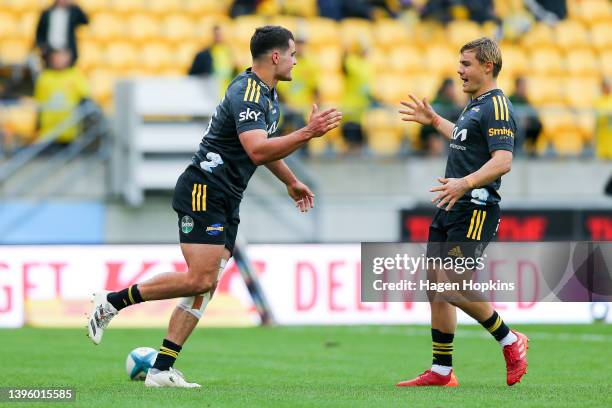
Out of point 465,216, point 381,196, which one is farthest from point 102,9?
point 465,216

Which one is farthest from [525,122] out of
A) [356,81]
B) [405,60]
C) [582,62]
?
[582,62]

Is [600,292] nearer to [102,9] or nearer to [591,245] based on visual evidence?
[591,245]

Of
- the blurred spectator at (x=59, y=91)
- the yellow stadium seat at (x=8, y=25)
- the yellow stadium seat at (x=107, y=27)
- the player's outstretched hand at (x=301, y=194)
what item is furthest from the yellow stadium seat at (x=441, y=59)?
the player's outstretched hand at (x=301, y=194)

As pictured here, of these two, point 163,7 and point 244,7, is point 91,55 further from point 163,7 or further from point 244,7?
point 244,7

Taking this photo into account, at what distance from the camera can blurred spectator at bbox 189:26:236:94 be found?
18.2 m

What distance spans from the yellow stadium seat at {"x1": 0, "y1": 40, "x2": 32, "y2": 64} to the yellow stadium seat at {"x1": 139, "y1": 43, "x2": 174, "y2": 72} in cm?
174

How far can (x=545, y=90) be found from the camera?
21500 mm

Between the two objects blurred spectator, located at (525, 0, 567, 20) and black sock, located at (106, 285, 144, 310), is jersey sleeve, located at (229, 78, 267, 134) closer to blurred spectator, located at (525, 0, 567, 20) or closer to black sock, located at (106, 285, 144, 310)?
black sock, located at (106, 285, 144, 310)

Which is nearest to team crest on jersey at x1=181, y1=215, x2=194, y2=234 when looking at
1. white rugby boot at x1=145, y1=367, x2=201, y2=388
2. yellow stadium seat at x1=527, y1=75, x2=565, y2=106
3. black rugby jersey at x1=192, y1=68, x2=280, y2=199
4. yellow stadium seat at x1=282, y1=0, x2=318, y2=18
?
black rugby jersey at x1=192, y1=68, x2=280, y2=199

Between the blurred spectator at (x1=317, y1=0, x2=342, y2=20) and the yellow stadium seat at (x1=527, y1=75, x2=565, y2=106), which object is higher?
the blurred spectator at (x1=317, y1=0, x2=342, y2=20)

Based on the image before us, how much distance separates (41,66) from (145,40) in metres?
2.55

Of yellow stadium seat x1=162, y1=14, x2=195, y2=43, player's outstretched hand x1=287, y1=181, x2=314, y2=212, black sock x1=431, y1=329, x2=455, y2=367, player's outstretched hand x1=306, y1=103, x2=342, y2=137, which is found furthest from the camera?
yellow stadium seat x1=162, y1=14, x2=195, y2=43

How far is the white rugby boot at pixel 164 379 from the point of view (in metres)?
8.34

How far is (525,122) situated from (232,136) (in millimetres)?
11099
